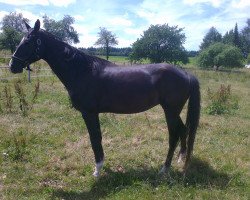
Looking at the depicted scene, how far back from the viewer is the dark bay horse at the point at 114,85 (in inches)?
198

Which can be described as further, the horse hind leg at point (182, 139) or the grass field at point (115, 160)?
the horse hind leg at point (182, 139)

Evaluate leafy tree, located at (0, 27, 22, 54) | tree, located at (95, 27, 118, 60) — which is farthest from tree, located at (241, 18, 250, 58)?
leafy tree, located at (0, 27, 22, 54)

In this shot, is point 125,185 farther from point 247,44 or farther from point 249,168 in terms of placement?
point 247,44

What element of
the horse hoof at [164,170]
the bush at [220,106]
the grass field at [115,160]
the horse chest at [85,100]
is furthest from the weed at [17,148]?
the bush at [220,106]

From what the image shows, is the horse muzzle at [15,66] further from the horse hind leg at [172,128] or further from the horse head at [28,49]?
the horse hind leg at [172,128]

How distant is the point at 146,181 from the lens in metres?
4.95

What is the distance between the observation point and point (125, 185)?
495cm

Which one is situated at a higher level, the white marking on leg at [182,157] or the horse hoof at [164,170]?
the white marking on leg at [182,157]

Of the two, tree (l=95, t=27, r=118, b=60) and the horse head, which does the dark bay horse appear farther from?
tree (l=95, t=27, r=118, b=60)

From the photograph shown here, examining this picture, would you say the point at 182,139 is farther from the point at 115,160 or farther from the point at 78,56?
the point at 78,56

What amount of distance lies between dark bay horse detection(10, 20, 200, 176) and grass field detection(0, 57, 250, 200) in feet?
1.56

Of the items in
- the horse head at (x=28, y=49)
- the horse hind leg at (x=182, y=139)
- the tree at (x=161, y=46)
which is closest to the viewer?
the horse head at (x=28, y=49)

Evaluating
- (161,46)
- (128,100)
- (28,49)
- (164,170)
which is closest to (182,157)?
(164,170)

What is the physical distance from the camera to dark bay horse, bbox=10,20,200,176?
5.04 meters
